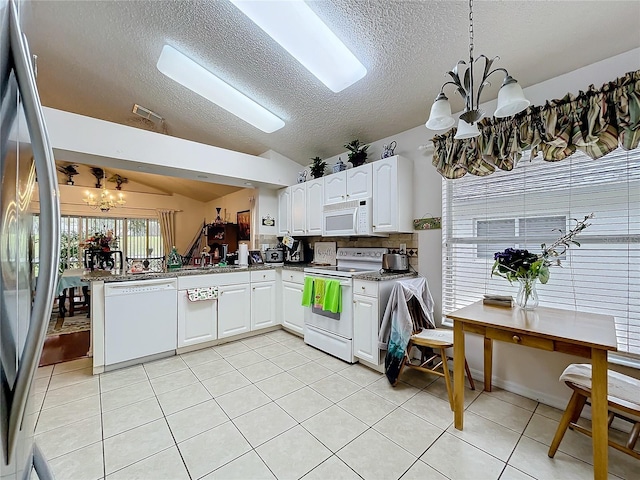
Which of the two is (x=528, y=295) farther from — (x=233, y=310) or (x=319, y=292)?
(x=233, y=310)

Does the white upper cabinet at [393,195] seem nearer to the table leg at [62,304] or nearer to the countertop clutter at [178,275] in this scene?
the countertop clutter at [178,275]

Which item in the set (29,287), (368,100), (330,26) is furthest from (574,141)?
(29,287)

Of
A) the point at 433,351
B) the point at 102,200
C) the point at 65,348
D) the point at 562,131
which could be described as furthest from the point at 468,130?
the point at 102,200

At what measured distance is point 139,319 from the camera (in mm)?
2789

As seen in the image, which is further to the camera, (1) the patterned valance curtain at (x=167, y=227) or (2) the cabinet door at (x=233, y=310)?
(1) the patterned valance curtain at (x=167, y=227)

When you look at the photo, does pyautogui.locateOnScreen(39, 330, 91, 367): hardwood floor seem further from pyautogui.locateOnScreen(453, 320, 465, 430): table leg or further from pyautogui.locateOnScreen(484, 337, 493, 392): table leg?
pyautogui.locateOnScreen(484, 337, 493, 392): table leg

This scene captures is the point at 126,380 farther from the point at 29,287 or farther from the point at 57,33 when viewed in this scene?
the point at 57,33

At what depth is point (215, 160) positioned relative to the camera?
3.42 meters

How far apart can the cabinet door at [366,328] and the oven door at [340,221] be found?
82 cm

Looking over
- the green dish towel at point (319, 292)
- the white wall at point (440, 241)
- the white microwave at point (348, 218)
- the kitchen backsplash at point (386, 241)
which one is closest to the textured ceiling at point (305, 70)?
the white wall at point (440, 241)

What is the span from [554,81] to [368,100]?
4.77 feet

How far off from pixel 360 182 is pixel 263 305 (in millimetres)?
1985

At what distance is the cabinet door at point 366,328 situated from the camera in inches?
102

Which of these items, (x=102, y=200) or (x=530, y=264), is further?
(x=102, y=200)
